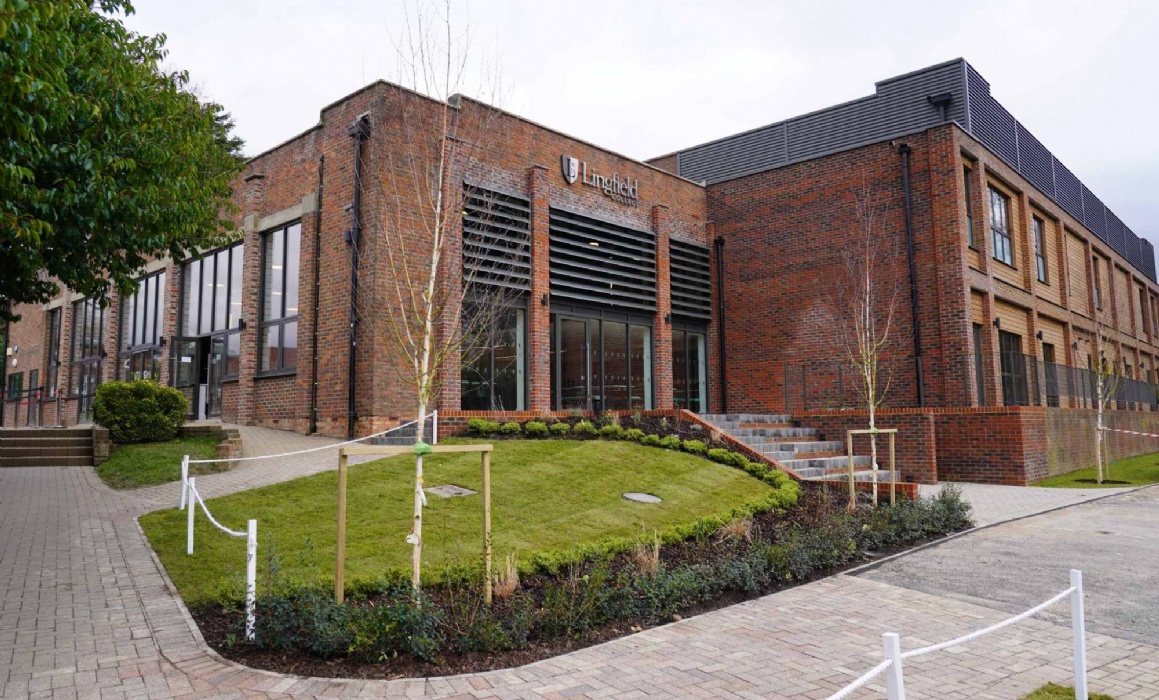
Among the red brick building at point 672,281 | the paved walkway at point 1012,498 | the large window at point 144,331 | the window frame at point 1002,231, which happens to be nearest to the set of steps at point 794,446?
the red brick building at point 672,281

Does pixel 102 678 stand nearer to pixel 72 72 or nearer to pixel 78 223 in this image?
pixel 78 223

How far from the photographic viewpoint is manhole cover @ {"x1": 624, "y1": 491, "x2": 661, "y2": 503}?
30.6ft

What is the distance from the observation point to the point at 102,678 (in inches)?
176

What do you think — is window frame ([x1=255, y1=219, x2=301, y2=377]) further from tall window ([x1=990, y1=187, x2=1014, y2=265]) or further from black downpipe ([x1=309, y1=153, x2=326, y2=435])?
tall window ([x1=990, y1=187, x2=1014, y2=265])

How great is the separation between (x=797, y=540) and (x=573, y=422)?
648cm

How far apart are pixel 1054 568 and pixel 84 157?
410 inches

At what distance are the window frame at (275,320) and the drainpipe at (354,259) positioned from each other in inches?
91.0

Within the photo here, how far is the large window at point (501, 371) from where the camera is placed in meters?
15.3

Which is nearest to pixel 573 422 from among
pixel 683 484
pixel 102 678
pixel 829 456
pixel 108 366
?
pixel 683 484

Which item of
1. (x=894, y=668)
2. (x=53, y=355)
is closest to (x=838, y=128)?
(x=894, y=668)

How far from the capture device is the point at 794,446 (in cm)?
1467

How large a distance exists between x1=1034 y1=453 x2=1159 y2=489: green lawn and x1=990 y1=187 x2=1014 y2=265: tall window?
5785 millimetres

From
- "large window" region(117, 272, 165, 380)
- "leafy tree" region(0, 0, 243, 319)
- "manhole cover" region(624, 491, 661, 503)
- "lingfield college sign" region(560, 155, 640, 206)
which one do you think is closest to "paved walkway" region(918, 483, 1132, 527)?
"manhole cover" region(624, 491, 661, 503)

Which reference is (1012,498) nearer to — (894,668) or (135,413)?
(894,668)
